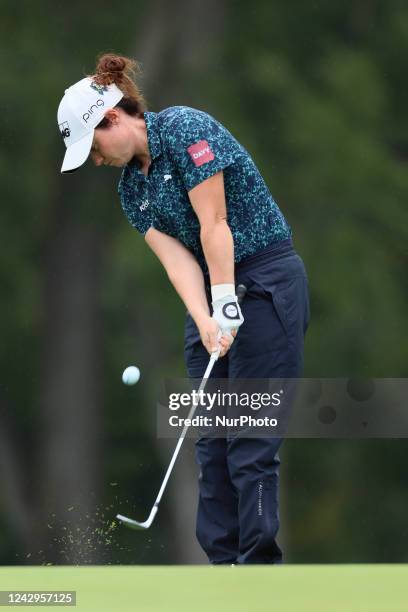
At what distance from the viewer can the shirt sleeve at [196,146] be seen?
3.35m

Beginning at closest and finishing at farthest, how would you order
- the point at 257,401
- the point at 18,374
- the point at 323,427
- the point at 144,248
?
the point at 257,401 < the point at 323,427 < the point at 144,248 < the point at 18,374

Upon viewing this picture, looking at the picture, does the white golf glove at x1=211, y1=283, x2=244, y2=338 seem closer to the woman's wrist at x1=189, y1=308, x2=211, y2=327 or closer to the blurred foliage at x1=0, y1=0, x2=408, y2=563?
the woman's wrist at x1=189, y1=308, x2=211, y2=327

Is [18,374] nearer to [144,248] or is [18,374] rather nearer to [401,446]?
[144,248]

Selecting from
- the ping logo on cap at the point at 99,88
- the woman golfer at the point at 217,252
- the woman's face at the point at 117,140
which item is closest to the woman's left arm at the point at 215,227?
the woman golfer at the point at 217,252

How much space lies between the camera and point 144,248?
9.23 metres

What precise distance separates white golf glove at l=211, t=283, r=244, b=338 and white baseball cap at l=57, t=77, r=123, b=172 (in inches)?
19.3

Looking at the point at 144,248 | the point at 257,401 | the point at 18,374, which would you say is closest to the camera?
the point at 257,401

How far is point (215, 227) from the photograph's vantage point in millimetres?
3340

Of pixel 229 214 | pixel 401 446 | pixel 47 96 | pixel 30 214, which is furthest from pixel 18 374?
pixel 229 214

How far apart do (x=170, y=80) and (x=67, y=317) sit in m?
1.85
